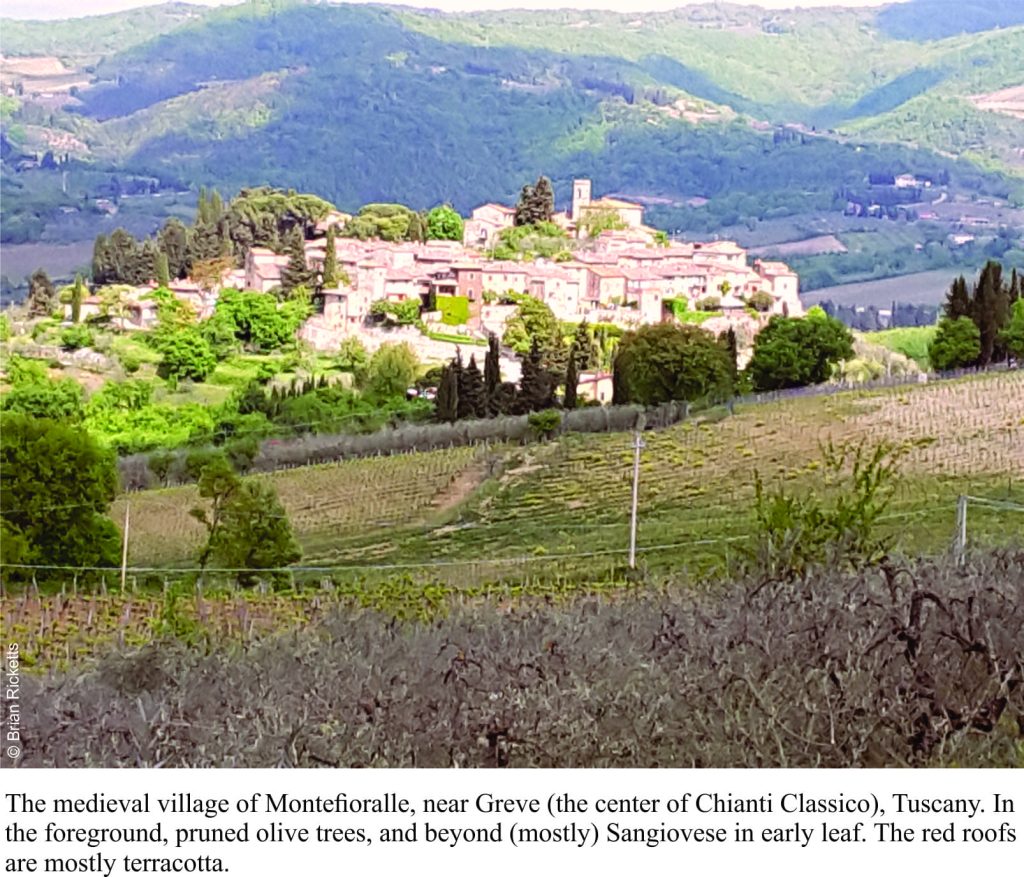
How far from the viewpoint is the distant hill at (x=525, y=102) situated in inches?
324

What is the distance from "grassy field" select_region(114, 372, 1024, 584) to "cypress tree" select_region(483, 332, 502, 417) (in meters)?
0.70

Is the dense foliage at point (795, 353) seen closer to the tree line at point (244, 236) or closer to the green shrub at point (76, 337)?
the tree line at point (244, 236)

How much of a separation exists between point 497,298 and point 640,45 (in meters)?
1.78

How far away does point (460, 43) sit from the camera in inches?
440

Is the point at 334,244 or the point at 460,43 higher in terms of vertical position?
the point at 460,43

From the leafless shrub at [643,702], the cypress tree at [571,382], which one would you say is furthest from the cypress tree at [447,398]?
the leafless shrub at [643,702]

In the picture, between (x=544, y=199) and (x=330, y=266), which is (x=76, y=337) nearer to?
(x=330, y=266)

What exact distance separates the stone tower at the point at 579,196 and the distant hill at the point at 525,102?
132 millimetres

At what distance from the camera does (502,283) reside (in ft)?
32.6

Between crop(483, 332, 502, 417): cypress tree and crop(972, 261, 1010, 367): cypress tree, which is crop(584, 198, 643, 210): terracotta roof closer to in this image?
crop(483, 332, 502, 417): cypress tree

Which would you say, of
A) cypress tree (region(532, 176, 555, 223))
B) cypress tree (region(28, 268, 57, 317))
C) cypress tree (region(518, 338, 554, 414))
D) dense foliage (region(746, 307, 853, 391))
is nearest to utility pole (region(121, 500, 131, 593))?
cypress tree (region(28, 268, 57, 317))
